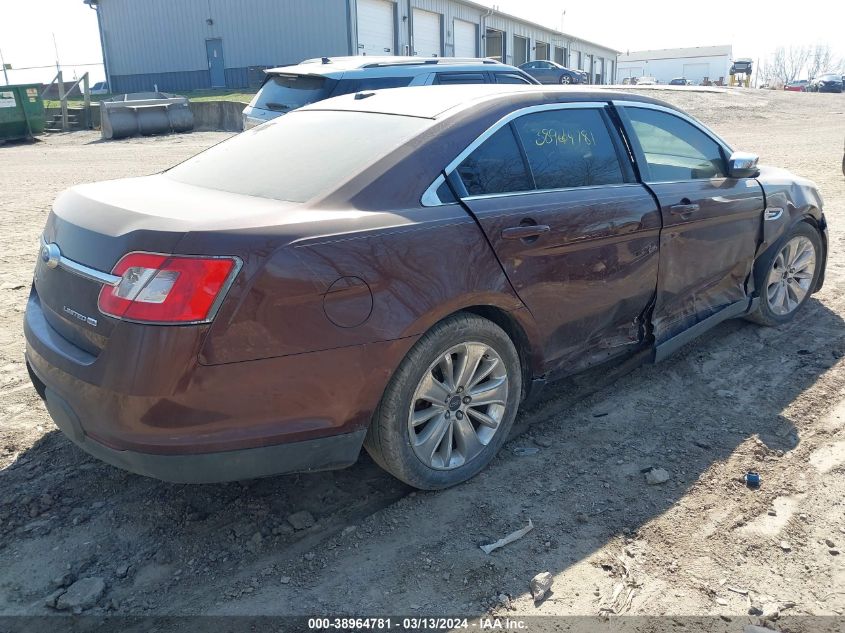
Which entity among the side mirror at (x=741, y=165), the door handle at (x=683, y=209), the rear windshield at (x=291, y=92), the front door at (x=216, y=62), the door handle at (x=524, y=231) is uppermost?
the front door at (x=216, y=62)

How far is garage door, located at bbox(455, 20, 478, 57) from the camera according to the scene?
39.2 m

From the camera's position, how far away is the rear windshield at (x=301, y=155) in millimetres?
3096

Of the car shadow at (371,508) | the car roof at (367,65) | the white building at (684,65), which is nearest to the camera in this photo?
the car shadow at (371,508)

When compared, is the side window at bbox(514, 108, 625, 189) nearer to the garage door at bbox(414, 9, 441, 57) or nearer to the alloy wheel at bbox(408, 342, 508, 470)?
the alloy wheel at bbox(408, 342, 508, 470)

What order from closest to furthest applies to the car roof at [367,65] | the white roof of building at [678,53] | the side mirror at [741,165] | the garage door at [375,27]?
the side mirror at [741,165], the car roof at [367,65], the garage door at [375,27], the white roof of building at [678,53]

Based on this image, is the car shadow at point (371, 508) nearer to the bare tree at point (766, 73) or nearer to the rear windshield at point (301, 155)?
→ the rear windshield at point (301, 155)

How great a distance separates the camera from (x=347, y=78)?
9.48 meters

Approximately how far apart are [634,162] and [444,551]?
7.75 ft

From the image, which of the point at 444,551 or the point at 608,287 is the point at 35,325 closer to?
the point at 444,551

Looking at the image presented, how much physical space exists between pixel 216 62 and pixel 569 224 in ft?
116

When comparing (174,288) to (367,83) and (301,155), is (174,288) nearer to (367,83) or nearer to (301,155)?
(301,155)

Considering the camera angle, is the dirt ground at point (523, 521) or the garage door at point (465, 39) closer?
the dirt ground at point (523, 521)

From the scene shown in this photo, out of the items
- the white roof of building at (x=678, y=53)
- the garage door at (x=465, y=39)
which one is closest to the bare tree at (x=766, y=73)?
the white roof of building at (x=678, y=53)

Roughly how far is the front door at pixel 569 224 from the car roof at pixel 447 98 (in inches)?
3.3
